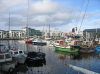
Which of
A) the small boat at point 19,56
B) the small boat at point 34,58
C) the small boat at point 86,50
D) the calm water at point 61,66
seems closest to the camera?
the calm water at point 61,66

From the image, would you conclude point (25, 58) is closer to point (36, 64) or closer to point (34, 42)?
point (36, 64)

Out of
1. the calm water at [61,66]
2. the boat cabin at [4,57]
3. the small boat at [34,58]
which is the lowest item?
the calm water at [61,66]

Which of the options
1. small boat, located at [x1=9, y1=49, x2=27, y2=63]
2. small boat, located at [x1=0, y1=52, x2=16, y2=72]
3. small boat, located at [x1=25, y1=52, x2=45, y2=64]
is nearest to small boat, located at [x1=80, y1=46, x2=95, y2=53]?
small boat, located at [x1=25, y1=52, x2=45, y2=64]

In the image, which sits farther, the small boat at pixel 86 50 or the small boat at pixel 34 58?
the small boat at pixel 86 50

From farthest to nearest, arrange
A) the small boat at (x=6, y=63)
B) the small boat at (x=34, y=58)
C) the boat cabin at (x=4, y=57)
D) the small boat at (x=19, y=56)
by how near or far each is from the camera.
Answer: the small boat at (x=34, y=58) → the small boat at (x=19, y=56) → the boat cabin at (x=4, y=57) → the small boat at (x=6, y=63)

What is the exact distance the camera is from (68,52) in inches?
3314

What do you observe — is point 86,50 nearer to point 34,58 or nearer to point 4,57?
point 34,58

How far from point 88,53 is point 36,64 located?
107ft

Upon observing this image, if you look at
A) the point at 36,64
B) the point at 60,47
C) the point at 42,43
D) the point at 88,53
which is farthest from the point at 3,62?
the point at 42,43

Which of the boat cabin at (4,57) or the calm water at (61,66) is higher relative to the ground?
the boat cabin at (4,57)

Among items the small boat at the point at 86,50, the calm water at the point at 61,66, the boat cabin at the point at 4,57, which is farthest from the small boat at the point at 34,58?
the small boat at the point at 86,50

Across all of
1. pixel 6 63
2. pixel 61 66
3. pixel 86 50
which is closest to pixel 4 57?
pixel 6 63

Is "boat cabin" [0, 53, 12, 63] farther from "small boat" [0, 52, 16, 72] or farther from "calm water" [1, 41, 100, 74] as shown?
"calm water" [1, 41, 100, 74]

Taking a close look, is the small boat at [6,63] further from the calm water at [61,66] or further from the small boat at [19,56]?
the small boat at [19,56]
